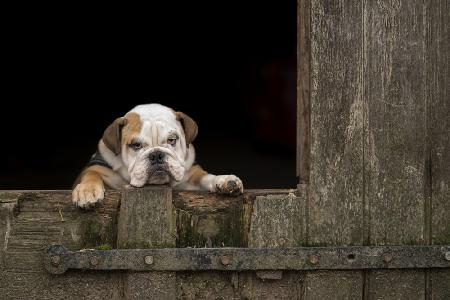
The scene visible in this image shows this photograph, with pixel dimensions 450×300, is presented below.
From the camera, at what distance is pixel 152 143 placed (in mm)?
4078

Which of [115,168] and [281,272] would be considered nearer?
[281,272]

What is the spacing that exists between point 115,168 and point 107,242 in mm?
817

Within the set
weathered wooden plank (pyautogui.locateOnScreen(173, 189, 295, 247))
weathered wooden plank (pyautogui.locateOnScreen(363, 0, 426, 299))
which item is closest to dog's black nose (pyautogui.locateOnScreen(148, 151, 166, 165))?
weathered wooden plank (pyautogui.locateOnScreen(173, 189, 295, 247))

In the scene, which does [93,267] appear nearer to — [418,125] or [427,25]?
[418,125]

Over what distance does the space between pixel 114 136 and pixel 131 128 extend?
0.37ft

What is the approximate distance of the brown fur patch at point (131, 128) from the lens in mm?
4082

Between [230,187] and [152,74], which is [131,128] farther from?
[152,74]

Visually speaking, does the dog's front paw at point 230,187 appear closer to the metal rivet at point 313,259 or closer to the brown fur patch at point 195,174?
the metal rivet at point 313,259

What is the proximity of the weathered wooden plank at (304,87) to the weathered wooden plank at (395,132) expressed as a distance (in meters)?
0.28

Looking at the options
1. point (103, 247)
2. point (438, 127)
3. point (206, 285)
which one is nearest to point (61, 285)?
point (103, 247)

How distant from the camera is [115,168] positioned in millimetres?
4262

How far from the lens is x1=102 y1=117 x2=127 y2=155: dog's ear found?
4.16 metres

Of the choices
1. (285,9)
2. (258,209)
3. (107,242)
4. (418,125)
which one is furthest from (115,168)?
(285,9)

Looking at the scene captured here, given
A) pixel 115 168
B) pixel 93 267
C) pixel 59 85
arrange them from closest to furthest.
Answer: pixel 93 267 → pixel 115 168 → pixel 59 85
